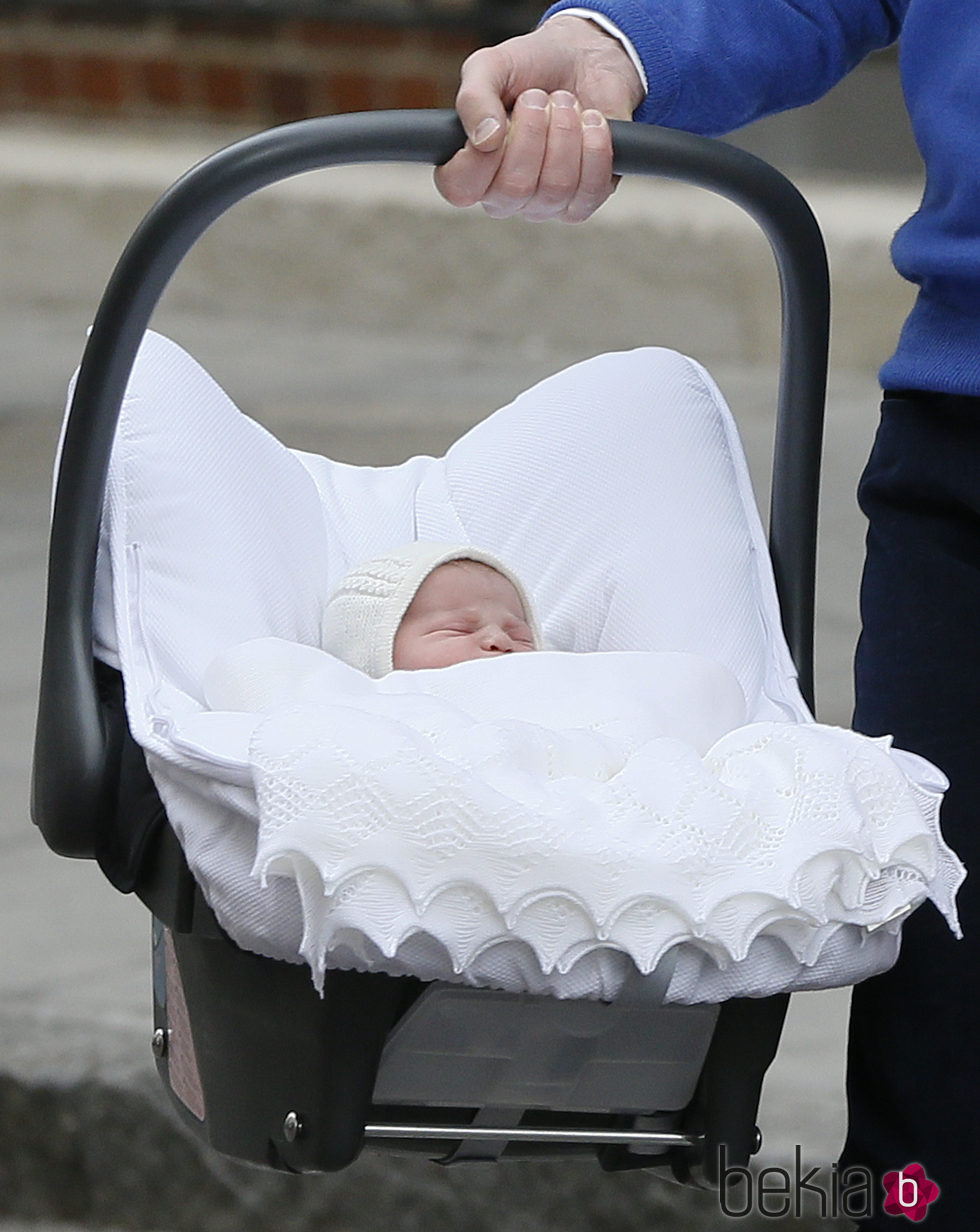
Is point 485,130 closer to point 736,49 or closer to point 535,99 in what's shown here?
point 535,99

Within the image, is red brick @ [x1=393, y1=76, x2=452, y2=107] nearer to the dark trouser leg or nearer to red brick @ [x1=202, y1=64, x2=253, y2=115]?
red brick @ [x1=202, y1=64, x2=253, y2=115]

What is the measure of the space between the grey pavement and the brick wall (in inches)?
5.7

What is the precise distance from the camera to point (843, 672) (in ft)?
11.2

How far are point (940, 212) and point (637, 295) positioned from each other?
443cm

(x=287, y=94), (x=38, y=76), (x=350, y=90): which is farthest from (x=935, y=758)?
(x=38, y=76)

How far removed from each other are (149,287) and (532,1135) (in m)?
0.57

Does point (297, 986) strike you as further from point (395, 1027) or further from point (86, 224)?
point (86, 224)

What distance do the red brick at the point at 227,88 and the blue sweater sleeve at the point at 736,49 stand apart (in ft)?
16.8

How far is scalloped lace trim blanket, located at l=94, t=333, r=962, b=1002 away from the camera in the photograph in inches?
41.3

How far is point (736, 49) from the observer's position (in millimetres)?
1403

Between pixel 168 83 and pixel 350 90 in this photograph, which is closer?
pixel 350 90

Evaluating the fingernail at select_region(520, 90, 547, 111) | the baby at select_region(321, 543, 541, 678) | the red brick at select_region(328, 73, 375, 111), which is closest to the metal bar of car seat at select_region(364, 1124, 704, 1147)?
the baby at select_region(321, 543, 541, 678)

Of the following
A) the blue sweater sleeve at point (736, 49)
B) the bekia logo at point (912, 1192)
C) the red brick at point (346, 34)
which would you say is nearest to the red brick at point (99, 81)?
the red brick at point (346, 34)

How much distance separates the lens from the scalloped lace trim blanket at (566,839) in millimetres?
1045
